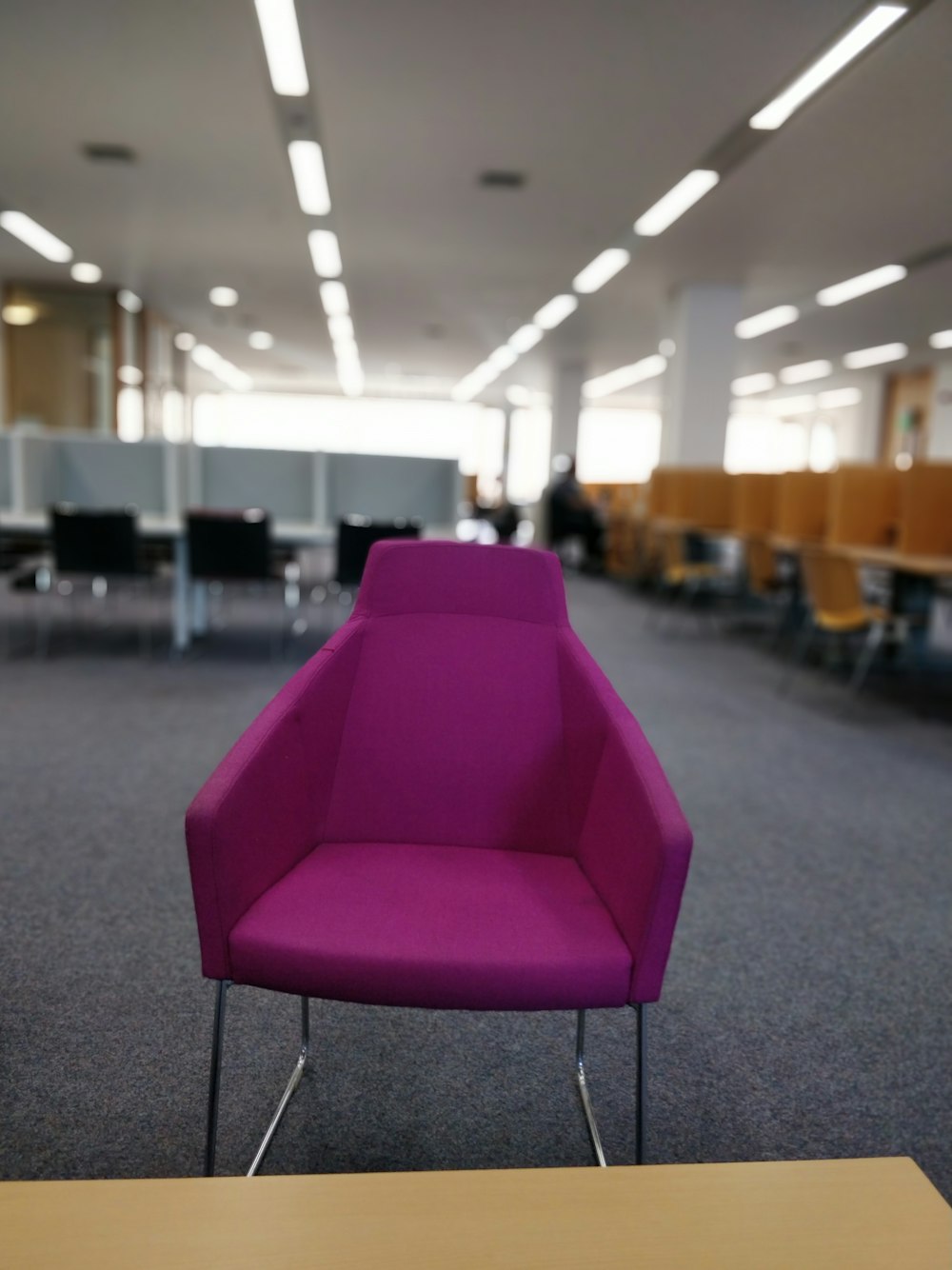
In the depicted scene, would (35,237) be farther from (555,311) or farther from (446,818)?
(446,818)

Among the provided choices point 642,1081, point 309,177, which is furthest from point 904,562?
point 309,177

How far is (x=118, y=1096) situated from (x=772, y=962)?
50.9 inches

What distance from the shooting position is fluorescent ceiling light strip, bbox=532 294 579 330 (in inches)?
373

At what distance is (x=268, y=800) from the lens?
1259mm

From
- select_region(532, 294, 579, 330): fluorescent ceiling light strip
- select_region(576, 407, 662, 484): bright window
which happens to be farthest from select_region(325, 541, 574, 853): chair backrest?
select_region(576, 407, 662, 484): bright window

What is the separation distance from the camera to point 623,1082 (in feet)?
5.16

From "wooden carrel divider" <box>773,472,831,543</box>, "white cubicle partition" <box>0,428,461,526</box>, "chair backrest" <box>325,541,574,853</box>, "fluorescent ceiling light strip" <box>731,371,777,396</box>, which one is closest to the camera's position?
"chair backrest" <box>325,541,574,853</box>

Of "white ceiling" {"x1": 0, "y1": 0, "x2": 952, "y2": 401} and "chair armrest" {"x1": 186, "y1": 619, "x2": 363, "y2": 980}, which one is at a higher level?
"white ceiling" {"x1": 0, "y1": 0, "x2": 952, "y2": 401}

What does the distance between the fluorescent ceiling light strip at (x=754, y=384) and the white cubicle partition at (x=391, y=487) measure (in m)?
10.1

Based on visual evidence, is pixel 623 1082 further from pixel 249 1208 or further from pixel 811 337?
pixel 811 337

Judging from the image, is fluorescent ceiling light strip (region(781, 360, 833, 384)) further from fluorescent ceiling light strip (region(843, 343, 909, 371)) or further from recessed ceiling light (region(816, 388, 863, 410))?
recessed ceiling light (region(816, 388, 863, 410))

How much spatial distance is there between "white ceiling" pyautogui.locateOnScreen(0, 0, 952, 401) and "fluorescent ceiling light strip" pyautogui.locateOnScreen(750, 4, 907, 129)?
0.27 feet

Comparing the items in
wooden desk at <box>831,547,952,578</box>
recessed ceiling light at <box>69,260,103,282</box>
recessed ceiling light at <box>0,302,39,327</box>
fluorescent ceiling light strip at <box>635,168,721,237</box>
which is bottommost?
wooden desk at <box>831,547,952,578</box>

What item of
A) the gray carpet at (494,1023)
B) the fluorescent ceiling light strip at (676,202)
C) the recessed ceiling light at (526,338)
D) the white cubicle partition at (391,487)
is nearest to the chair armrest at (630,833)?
the gray carpet at (494,1023)
